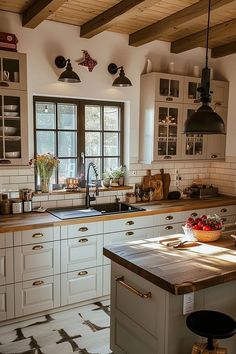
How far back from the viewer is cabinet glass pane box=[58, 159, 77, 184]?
436cm

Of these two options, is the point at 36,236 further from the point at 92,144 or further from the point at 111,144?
the point at 111,144

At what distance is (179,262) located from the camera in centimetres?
240

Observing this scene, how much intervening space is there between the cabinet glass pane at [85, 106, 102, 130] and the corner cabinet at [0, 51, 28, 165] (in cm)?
102

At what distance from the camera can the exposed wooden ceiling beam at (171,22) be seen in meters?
3.31

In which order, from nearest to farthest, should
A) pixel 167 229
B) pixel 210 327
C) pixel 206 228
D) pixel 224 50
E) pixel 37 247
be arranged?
1. pixel 210 327
2. pixel 206 228
3. pixel 37 247
4. pixel 167 229
5. pixel 224 50

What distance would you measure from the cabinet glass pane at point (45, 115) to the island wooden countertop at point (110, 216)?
106cm

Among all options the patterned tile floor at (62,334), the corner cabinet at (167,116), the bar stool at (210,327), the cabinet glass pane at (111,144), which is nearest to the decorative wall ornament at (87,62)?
the corner cabinet at (167,116)

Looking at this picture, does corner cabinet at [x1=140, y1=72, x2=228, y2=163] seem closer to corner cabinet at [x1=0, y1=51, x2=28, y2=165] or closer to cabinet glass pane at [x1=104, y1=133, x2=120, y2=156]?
cabinet glass pane at [x1=104, y1=133, x2=120, y2=156]

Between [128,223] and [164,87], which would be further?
[164,87]

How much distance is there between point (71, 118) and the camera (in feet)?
14.3

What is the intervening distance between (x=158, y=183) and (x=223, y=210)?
950 mm

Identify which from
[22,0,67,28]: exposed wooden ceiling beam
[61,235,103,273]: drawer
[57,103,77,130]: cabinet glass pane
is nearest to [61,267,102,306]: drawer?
[61,235,103,273]: drawer

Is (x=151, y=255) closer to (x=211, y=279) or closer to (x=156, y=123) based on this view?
(x=211, y=279)

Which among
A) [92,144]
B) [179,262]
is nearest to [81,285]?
[179,262]
